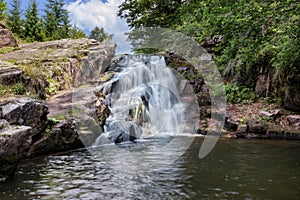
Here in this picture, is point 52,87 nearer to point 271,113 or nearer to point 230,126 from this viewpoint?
point 230,126

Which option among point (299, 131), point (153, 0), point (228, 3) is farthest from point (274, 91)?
point (153, 0)

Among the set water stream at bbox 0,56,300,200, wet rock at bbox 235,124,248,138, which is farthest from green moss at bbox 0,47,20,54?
wet rock at bbox 235,124,248,138

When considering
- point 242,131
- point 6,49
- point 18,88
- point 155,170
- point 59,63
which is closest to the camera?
point 155,170

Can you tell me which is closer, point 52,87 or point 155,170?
point 155,170

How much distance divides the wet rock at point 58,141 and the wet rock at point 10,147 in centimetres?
166

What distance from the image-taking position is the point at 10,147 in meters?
4.51

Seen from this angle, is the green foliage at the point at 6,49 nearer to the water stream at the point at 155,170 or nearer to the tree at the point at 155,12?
the water stream at the point at 155,170

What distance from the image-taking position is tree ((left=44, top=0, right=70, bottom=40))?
22.4 metres

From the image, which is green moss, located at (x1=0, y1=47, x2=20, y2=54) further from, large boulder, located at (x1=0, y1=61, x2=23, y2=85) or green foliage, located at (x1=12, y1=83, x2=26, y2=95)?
green foliage, located at (x1=12, y1=83, x2=26, y2=95)

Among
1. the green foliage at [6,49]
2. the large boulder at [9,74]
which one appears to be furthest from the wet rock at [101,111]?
the green foliage at [6,49]

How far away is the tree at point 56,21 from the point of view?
22.4 metres

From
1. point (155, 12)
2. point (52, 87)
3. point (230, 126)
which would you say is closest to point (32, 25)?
point (155, 12)

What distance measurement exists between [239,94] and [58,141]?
844 cm

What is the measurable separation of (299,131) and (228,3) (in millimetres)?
4992
